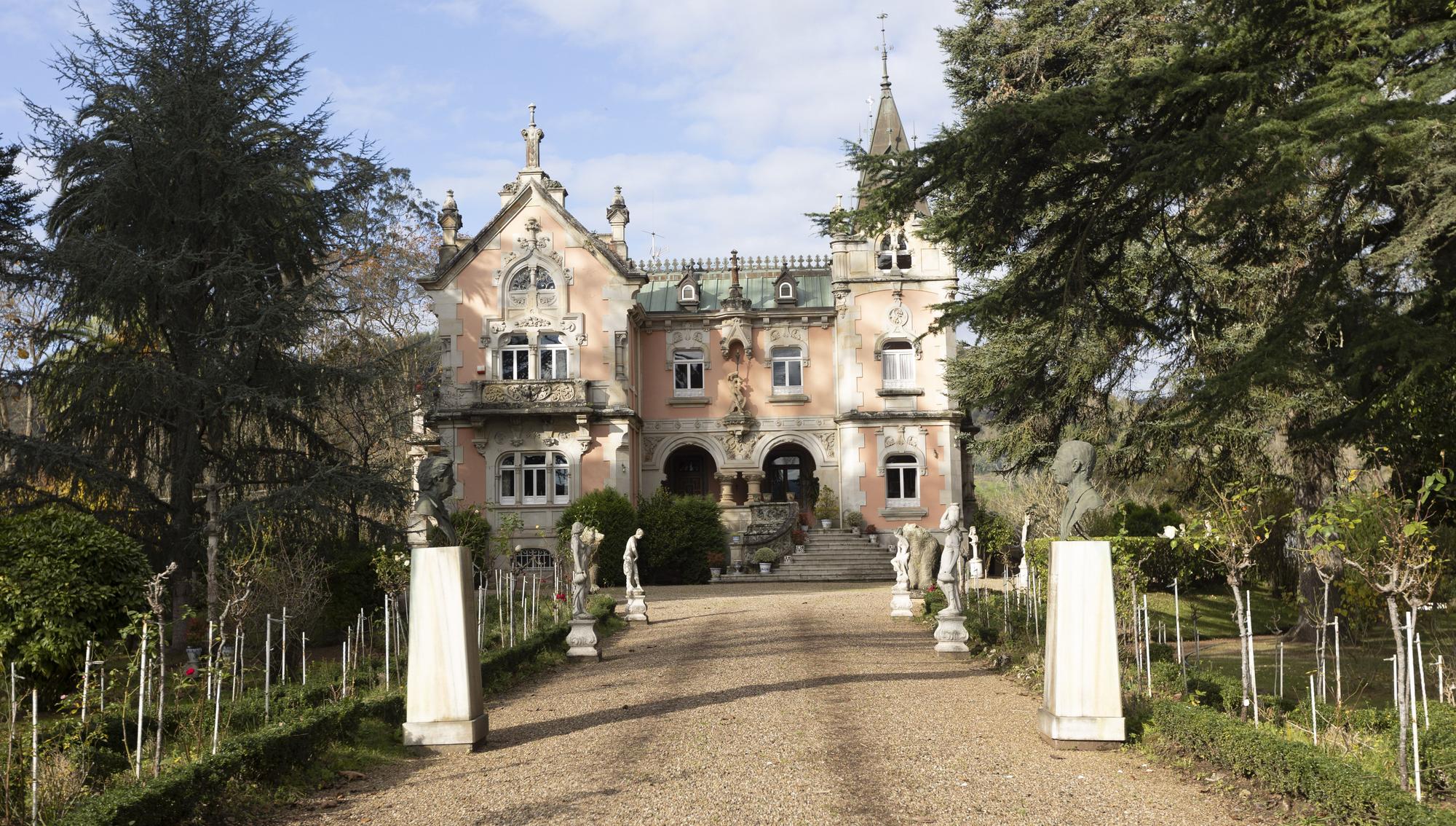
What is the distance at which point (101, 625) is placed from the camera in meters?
11.5

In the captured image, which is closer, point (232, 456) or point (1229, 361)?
point (232, 456)

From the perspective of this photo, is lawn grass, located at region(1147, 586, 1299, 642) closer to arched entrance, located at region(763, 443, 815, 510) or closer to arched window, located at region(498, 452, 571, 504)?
arched entrance, located at region(763, 443, 815, 510)

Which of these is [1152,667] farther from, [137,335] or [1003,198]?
[137,335]

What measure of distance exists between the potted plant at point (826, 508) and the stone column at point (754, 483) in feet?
5.43

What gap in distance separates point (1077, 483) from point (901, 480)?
24.2 metres

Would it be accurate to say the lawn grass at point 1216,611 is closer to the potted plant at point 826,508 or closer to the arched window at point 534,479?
the potted plant at point 826,508

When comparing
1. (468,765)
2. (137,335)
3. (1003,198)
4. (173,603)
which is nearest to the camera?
(468,765)

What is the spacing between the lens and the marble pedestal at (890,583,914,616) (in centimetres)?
1916

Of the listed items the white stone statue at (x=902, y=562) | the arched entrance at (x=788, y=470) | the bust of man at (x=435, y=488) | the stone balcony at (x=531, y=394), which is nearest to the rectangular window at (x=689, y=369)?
the arched entrance at (x=788, y=470)

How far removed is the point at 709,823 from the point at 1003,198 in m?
6.79

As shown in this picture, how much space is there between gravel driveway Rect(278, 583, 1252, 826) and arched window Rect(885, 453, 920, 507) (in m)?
19.6

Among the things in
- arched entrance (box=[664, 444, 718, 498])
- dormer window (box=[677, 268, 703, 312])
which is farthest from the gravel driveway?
arched entrance (box=[664, 444, 718, 498])

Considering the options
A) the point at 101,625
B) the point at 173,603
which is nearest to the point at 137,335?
the point at 173,603

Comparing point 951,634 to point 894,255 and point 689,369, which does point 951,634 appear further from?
point 689,369
